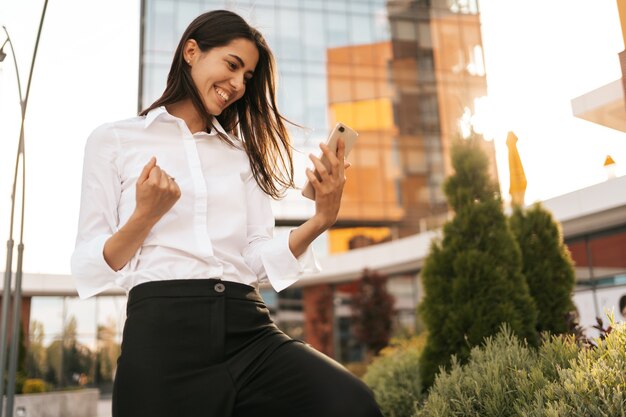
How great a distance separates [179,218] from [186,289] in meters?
0.27

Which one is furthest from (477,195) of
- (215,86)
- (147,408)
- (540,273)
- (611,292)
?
(611,292)

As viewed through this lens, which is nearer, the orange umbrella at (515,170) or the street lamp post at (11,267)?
the street lamp post at (11,267)

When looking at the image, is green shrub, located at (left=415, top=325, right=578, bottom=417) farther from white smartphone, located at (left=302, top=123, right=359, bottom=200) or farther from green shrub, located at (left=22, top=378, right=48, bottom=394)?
green shrub, located at (left=22, top=378, right=48, bottom=394)

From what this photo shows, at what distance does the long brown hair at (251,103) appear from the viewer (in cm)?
208

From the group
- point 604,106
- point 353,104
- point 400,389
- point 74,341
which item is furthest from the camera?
point 353,104

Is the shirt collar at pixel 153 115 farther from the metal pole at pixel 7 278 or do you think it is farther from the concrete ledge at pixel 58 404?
the concrete ledge at pixel 58 404

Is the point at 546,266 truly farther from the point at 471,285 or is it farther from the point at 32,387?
the point at 32,387

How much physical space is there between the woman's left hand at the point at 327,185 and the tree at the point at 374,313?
→ 17.9 metres

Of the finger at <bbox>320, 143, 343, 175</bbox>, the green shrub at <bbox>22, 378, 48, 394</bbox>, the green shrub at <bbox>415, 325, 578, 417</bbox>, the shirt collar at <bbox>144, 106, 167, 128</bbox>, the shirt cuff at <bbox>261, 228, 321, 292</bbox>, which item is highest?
the shirt collar at <bbox>144, 106, 167, 128</bbox>

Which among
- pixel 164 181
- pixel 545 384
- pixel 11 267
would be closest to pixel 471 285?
pixel 545 384

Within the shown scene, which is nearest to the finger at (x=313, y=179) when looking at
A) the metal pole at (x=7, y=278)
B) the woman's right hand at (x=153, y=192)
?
the woman's right hand at (x=153, y=192)

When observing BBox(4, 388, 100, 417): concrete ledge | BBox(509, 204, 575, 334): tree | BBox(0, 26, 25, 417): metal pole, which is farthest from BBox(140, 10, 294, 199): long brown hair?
BBox(4, 388, 100, 417): concrete ledge

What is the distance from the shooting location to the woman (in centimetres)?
163

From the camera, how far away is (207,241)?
1.84 m
